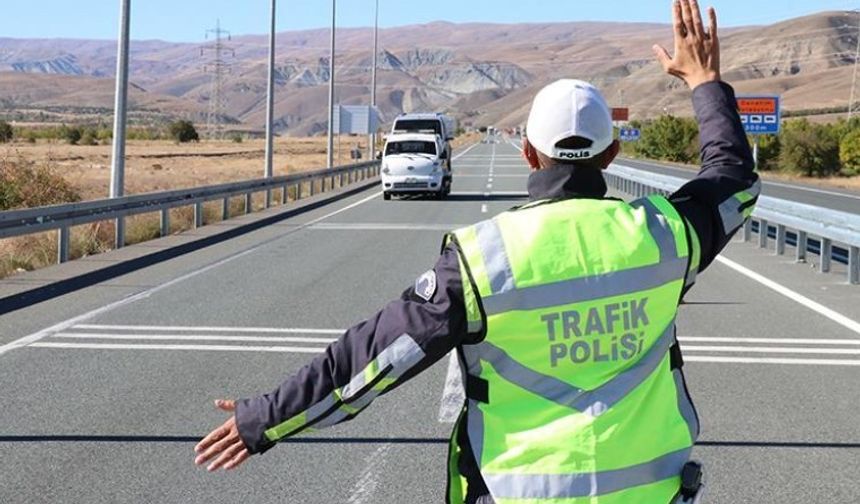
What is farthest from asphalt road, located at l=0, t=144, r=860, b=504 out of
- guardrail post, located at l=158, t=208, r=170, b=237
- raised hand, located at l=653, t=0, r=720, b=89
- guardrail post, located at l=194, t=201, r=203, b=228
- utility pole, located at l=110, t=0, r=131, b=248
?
guardrail post, located at l=194, t=201, r=203, b=228

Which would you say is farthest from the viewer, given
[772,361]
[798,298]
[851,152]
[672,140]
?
[672,140]

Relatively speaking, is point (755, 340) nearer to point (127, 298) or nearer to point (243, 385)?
point (243, 385)

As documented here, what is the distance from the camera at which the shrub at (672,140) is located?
306 feet

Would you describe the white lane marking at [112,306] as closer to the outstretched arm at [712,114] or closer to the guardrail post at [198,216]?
the guardrail post at [198,216]

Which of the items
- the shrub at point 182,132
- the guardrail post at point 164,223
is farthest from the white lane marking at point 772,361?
the shrub at point 182,132

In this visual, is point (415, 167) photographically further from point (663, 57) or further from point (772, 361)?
point (663, 57)

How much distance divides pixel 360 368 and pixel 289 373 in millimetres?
6841

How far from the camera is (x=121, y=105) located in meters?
21.4

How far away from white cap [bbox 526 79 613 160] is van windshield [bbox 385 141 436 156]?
113 feet

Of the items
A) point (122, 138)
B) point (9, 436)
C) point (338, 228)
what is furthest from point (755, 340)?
point (338, 228)

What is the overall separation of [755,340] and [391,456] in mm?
5344

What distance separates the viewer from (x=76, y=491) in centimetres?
650

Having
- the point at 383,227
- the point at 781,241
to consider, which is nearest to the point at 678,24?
the point at 781,241

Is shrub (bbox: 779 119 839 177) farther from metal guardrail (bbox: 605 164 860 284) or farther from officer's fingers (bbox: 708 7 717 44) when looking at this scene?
officer's fingers (bbox: 708 7 717 44)
